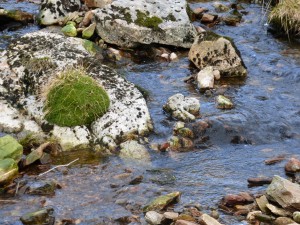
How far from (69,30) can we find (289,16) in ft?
19.0

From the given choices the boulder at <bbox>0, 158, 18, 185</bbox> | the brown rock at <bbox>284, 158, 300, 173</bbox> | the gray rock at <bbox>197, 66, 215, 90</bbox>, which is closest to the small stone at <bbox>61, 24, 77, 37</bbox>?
the gray rock at <bbox>197, 66, 215, 90</bbox>

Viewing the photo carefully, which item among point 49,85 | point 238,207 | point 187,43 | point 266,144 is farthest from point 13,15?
point 238,207

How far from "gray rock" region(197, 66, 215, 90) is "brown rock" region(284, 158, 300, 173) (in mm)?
3644

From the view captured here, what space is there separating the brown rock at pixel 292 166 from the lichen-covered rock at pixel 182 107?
2.31 m

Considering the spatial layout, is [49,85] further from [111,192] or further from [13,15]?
[13,15]

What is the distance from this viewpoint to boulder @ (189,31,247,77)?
12359mm

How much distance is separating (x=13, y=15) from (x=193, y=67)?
18.5ft

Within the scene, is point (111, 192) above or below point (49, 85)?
below

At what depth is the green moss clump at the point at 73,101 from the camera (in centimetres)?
959

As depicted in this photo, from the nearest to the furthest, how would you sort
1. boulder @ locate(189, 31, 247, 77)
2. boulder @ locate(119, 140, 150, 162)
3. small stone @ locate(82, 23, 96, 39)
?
boulder @ locate(119, 140, 150, 162) < boulder @ locate(189, 31, 247, 77) < small stone @ locate(82, 23, 96, 39)

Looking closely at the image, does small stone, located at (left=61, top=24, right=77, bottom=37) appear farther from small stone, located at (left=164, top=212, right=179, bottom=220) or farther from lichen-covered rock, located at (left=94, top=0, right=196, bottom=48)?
small stone, located at (left=164, top=212, right=179, bottom=220)

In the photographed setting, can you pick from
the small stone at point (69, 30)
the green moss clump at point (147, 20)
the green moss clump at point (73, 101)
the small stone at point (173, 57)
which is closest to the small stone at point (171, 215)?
the green moss clump at point (73, 101)

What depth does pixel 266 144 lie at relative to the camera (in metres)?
9.41

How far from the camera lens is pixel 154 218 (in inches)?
273
